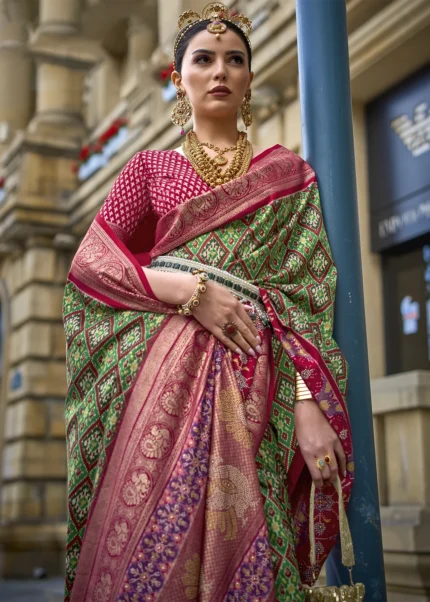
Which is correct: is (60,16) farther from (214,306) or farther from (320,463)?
(320,463)

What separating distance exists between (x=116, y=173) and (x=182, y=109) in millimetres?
5665

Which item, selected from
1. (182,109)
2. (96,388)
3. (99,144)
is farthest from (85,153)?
(96,388)

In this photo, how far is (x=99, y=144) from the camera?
338 inches

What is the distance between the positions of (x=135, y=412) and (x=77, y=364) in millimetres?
260

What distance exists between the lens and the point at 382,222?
4.95 m

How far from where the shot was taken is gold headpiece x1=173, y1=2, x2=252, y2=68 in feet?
6.94

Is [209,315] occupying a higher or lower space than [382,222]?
lower

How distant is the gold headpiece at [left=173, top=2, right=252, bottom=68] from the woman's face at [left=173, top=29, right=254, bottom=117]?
0.9 inches

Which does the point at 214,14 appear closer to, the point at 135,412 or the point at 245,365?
the point at 245,365

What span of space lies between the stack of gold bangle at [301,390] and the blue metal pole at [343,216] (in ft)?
0.67

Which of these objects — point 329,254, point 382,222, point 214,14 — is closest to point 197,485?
point 329,254

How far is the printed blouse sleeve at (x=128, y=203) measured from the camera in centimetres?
205

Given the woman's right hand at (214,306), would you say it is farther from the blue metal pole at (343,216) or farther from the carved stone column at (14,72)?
the carved stone column at (14,72)

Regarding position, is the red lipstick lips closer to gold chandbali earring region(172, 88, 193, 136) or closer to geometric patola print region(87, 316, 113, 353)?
gold chandbali earring region(172, 88, 193, 136)
